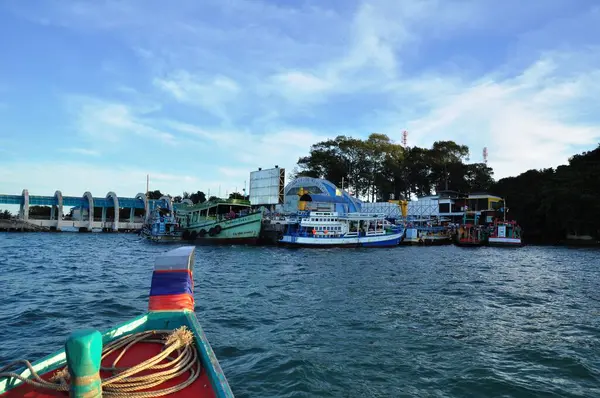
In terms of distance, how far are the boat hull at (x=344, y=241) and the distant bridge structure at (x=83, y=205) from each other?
33578 millimetres

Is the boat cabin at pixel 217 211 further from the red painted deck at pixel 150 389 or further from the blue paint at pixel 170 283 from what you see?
the red painted deck at pixel 150 389

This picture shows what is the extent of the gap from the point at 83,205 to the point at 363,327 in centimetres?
8318

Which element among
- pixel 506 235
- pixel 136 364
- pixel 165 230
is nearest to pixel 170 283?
pixel 136 364

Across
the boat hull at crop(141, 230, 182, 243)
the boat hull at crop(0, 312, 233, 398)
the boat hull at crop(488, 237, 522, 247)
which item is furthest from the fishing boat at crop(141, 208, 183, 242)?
the boat hull at crop(0, 312, 233, 398)

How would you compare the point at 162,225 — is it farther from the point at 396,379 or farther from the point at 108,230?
the point at 396,379

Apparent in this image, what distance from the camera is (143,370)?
4.21m

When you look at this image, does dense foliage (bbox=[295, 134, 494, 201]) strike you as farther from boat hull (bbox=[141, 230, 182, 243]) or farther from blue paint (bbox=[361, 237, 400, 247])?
boat hull (bbox=[141, 230, 182, 243])

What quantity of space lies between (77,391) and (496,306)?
47.4 feet

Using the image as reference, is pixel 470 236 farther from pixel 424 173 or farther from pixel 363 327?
pixel 363 327

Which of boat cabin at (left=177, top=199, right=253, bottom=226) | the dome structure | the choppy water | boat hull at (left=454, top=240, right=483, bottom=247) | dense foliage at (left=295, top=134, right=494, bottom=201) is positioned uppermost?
dense foliage at (left=295, top=134, right=494, bottom=201)

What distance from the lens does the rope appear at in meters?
3.66

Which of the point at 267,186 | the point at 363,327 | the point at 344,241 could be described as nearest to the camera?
the point at 363,327

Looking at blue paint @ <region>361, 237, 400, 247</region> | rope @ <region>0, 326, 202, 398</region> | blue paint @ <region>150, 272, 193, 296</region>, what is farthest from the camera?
blue paint @ <region>361, 237, 400, 247</region>

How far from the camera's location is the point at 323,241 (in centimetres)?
4481
